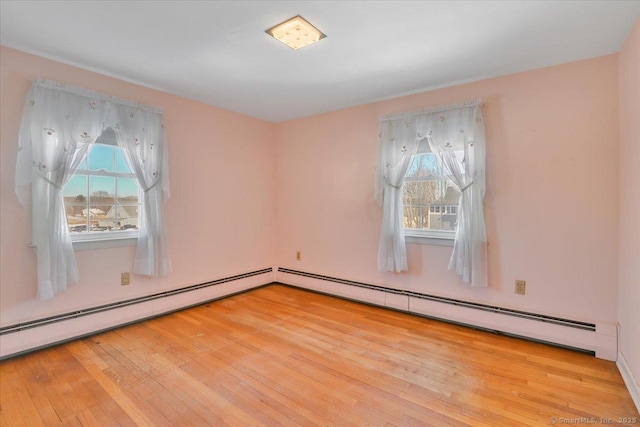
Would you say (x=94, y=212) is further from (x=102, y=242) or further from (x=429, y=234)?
(x=429, y=234)

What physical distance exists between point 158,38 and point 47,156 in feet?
4.38

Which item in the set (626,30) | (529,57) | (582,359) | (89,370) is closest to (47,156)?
(89,370)

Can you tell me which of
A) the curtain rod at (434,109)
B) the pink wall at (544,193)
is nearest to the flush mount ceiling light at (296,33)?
the curtain rod at (434,109)

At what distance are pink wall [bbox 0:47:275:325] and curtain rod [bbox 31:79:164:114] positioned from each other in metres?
0.08

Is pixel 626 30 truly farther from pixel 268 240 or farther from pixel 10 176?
pixel 10 176

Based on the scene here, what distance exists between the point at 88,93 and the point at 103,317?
2051mm

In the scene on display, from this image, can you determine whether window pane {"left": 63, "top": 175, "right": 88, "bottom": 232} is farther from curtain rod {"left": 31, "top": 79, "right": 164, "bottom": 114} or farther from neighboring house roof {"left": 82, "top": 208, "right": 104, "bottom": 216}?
curtain rod {"left": 31, "top": 79, "right": 164, "bottom": 114}

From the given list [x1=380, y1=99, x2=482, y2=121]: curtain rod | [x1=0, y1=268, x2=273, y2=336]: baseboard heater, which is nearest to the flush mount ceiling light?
[x1=380, y1=99, x2=482, y2=121]: curtain rod

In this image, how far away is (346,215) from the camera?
384cm

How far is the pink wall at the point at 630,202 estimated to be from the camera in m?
1.91

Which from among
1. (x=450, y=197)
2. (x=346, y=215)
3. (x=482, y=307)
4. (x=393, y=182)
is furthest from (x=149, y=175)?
(x=482, y=307)

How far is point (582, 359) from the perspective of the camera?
2344mm

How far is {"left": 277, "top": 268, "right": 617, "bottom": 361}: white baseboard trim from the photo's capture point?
2.39 metres

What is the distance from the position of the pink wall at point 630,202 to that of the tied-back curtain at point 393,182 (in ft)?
5.16
